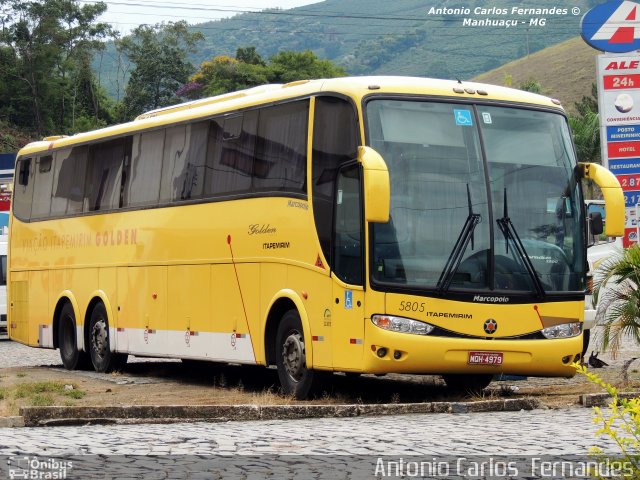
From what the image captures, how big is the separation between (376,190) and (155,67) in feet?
357

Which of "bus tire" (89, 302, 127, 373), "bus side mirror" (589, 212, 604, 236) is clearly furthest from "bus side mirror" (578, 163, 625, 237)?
"bus tire" (89, 302, 127, 373)

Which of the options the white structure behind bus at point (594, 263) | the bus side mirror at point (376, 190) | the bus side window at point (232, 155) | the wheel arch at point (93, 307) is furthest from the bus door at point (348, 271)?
the wheel arch at point (93, 307)

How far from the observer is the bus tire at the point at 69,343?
23.7 meters

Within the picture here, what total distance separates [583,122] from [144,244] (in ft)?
197

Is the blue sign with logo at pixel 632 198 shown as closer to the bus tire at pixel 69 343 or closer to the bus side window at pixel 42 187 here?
the bus side window at pixel 42 187

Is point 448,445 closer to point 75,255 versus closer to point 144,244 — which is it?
point 144,244

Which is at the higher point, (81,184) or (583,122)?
(583,122)

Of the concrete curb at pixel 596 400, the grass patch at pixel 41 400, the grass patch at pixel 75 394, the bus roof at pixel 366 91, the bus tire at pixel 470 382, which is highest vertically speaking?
the bus roof at pixel 366 91

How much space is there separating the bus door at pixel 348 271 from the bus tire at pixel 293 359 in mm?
795

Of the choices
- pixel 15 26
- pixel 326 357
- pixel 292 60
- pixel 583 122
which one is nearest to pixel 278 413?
pixel 326 357

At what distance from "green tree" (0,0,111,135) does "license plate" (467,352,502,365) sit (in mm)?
95339

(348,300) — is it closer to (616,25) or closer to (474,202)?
(474,202)

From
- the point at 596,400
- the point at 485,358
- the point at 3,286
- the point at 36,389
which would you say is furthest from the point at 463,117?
the point at 3,286

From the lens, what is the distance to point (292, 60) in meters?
120
